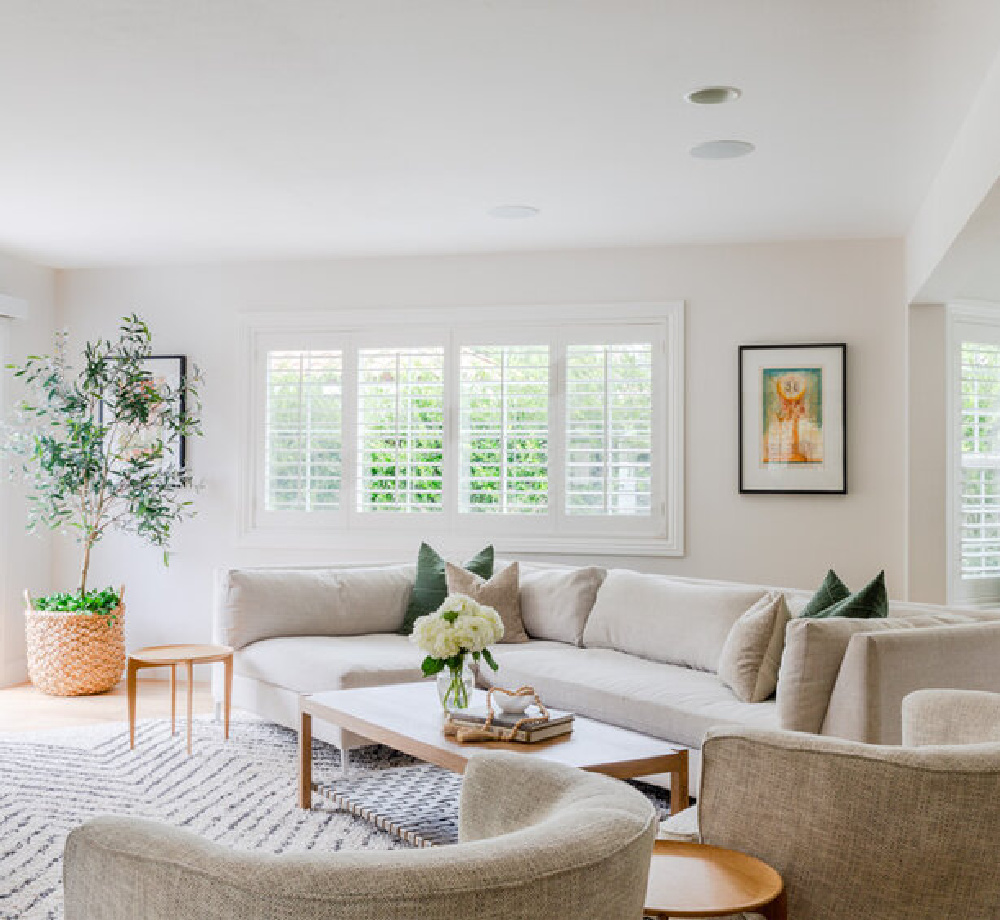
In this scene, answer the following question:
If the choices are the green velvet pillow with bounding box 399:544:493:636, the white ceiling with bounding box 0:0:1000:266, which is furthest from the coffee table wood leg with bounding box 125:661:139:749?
the white ceiling with bounding box 0:0:1000:266

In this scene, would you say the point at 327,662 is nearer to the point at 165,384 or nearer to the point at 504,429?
the point at 504,429

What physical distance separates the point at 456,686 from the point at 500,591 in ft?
5.72

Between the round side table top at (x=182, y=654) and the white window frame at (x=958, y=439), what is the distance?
3.59m

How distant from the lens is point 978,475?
569 centimetres

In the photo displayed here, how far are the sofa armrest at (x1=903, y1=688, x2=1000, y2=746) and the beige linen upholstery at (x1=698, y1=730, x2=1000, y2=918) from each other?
437 millimetres

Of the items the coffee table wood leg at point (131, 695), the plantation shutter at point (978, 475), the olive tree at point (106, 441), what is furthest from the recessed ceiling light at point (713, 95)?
the olive tree at point (106, 441)

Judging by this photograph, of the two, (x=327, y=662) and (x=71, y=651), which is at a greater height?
(x=327, y=662)

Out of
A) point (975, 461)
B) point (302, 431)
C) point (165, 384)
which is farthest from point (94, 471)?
point (975, 461)

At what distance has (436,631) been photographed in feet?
11.3

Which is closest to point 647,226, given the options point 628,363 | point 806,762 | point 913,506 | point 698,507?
point 628,363

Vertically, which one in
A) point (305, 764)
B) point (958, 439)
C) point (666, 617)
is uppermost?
point (958, 439)

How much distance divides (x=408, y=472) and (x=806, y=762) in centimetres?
461

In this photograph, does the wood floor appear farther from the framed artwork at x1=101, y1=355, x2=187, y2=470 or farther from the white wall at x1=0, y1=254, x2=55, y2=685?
the framed artwork at x1=101, y1=355, x2=187, y2=470

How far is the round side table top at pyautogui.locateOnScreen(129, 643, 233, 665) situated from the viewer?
180 inches
